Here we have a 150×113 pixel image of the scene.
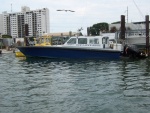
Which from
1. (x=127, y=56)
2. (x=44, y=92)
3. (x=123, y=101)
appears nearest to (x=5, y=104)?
(x=44, y=92)

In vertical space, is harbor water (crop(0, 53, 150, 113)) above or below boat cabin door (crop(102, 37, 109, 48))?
below

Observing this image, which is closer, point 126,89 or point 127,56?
point 126,89

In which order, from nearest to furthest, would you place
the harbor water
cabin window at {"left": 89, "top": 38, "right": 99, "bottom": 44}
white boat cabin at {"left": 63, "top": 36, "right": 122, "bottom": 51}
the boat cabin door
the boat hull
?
the harbor water
the boat hull
white boat cabin at {"left": 63, "top": 36, "right": 122, "bottom": 51}
cabin window at {"left": 89, "top": 38, "right": 99, "bottom": 44}
the boat cabin door

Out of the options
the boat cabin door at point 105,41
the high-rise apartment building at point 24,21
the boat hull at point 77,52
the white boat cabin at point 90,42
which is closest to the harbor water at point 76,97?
the boat hull at point 77,52

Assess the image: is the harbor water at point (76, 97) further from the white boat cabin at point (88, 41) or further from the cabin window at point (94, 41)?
the cabin window at point (94, 41)

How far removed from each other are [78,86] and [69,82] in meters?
1.28

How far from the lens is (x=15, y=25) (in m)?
112

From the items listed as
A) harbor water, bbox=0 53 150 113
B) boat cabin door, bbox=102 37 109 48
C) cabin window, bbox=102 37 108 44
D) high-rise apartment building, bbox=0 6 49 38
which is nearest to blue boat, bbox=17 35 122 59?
boat cabin door, bbox=102 37 109 48

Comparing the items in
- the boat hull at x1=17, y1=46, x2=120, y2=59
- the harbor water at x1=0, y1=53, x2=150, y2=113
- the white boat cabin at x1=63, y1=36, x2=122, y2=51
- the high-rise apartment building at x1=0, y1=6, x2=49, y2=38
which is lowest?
the harbor water at x1=0, y1=53, x2=150, y2=113

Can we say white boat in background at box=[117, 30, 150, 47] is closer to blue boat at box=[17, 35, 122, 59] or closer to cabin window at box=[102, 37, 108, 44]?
cabin window at box=[102, 37, 108, 44]

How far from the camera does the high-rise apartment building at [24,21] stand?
9881 cm

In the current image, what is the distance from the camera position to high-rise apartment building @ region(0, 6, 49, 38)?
98.8 meters

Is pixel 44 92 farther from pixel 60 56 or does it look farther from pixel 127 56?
pixel 127 56

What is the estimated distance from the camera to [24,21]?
346 ft
